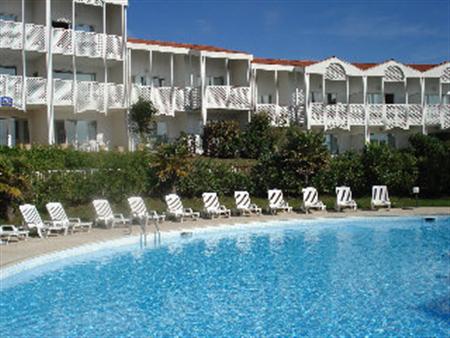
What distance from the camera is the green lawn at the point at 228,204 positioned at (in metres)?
20.4

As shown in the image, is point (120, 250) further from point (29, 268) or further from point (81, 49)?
point (81, 49)

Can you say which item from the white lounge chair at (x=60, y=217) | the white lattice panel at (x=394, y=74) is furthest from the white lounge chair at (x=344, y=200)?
the white lattice panel at (x=394, y=74)

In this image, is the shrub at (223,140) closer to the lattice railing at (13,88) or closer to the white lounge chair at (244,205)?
the white lounge chair at (244,205)

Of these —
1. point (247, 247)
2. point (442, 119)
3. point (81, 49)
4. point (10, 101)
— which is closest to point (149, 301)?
point (247, 247)

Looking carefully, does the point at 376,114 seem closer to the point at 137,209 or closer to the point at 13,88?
the point at 137,209

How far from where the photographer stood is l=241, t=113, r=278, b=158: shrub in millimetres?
31348

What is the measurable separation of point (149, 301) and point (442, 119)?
3196 cm

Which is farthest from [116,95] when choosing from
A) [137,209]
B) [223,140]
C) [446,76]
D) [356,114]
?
[446,76]

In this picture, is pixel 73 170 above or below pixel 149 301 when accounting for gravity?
above

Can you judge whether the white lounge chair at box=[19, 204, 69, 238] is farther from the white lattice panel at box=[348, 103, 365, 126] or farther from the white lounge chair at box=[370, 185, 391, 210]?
the white lattice panel at box=[348, 103, 365, 126]

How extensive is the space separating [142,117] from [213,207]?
9.24 meters

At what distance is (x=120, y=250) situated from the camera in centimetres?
1605

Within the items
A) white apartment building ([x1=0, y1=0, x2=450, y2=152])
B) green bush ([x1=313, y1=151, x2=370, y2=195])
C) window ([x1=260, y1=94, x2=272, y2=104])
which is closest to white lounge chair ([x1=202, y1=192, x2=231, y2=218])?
green bush ([x1=313, y1=151, x2=370, y2=195])

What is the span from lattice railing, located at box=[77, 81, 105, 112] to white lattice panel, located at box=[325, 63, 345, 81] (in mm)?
15174
